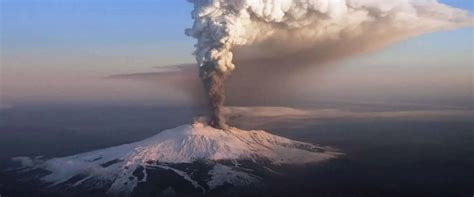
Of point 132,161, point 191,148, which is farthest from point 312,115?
point 132,161

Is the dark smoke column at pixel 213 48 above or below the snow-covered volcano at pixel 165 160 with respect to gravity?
above

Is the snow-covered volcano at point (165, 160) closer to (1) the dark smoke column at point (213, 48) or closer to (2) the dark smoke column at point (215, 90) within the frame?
(2) the dark smoke column at point (215, 90)

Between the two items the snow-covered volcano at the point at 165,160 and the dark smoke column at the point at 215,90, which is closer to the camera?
the snow-covered volcano at the point at 165,160

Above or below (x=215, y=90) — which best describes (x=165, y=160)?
below

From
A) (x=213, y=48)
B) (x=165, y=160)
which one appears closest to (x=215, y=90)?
(x=213, y=48)

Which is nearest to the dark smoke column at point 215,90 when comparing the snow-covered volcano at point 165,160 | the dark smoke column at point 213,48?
the dark smoke column at point 213,48

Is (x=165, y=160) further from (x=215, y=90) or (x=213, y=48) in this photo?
(x=213, y=48)

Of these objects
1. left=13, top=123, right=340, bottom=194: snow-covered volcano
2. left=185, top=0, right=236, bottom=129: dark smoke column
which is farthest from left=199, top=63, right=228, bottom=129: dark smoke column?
left=13, top=123, right=340, bottom=194: snow-covered volcano

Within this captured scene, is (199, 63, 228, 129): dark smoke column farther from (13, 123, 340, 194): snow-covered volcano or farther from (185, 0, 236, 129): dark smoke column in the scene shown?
(13, 123, 340, 194): snow-covered volcano

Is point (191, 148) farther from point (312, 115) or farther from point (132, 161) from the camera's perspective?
point (312, 115)
